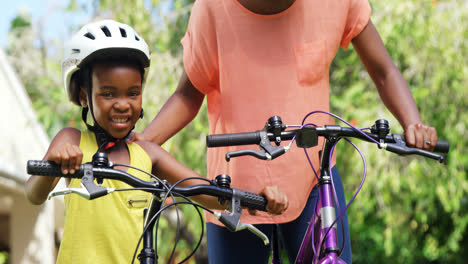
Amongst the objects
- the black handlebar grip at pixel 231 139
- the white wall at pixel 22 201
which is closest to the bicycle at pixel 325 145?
the black handlebar grip at pixel 231 139

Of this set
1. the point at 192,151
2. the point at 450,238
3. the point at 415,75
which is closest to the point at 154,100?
the point at 192,151

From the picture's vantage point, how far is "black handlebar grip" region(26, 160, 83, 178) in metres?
2.01

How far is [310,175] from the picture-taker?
Answer: 275cm

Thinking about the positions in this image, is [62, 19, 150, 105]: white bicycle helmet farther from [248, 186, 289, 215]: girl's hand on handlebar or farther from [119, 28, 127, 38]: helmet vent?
[248, 186, 289, 215]: girl's hand on handlebar

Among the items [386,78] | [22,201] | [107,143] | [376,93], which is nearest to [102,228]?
[107,143]

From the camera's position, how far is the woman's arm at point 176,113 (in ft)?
9.55

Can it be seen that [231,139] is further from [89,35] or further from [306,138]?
[89,35]

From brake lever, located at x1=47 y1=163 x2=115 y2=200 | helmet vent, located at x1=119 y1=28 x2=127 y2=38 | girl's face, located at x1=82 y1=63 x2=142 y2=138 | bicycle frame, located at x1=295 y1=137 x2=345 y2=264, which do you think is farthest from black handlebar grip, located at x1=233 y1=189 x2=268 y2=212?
helmet vent, located at x1=119 y1=28 x2=127 y2=38

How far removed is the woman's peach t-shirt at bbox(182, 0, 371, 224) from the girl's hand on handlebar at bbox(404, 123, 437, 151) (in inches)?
17.3

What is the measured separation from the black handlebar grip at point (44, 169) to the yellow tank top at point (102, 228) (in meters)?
0.48

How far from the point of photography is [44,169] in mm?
2055

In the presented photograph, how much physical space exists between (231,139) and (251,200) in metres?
0.21

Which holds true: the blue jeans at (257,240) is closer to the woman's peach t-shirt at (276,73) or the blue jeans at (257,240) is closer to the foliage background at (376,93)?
the woman's peach t-shirt at (276,73)

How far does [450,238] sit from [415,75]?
3566 millimetres
